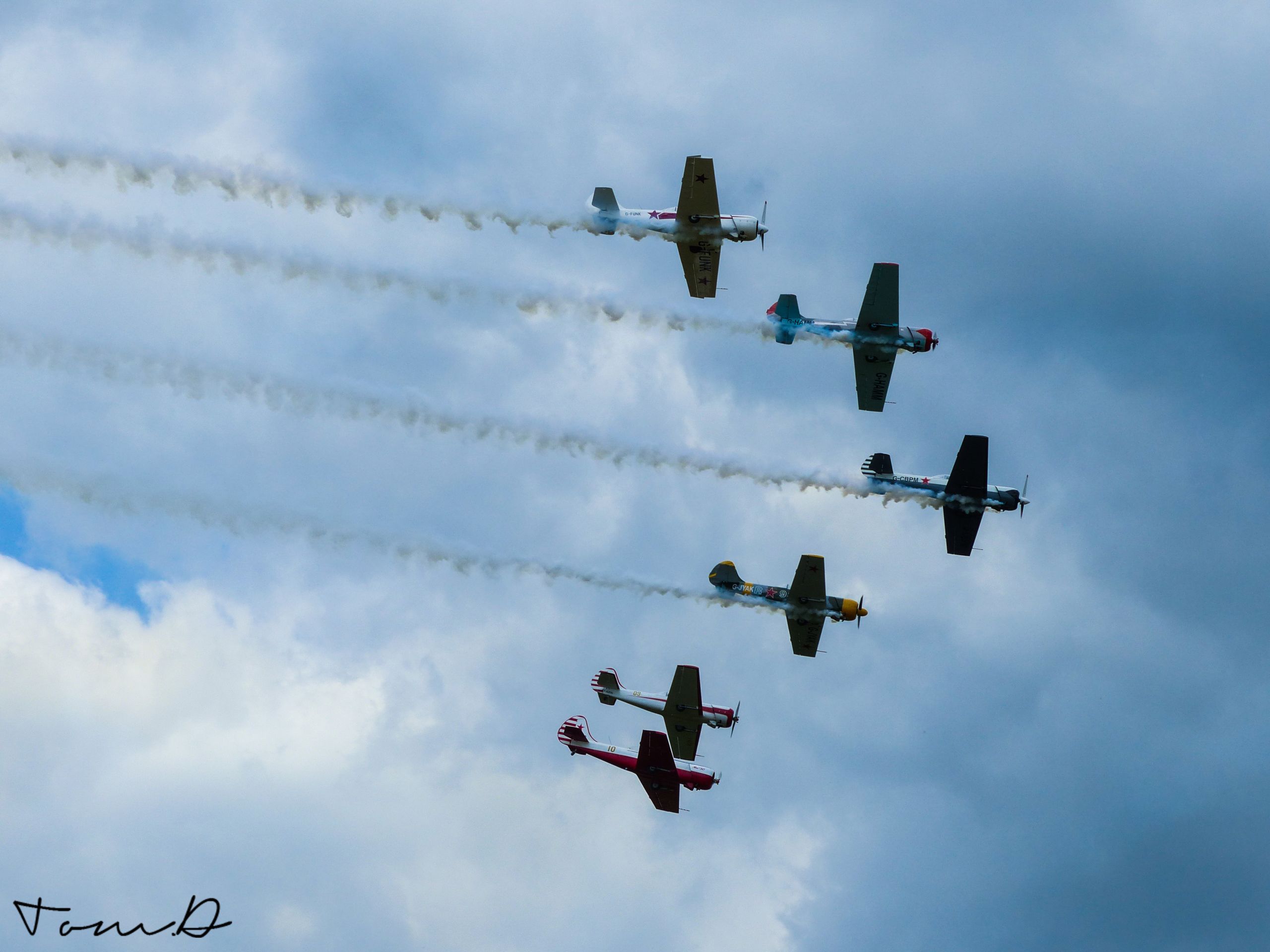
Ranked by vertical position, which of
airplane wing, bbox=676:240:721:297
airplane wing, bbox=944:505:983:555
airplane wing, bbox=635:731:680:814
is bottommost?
airplane wing, bbox=635:731:680:814

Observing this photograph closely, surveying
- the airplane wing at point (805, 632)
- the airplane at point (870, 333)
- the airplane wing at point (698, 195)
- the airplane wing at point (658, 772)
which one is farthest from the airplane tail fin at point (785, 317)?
the airplane wing at point (658, 772)

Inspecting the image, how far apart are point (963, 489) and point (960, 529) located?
1906 millimetres

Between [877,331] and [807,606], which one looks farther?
[807,606]

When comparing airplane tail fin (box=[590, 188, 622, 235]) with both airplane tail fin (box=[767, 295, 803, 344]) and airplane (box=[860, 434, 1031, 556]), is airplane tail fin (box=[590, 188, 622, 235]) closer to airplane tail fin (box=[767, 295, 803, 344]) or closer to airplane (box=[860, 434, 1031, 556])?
airplane tail fin (box=[767, 295, 803, 344])

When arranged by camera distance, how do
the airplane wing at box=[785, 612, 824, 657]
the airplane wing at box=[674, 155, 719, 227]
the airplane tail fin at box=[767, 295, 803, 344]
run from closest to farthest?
the airplane wing at box=[674, 155, 719, 227]
the airplane tail fin at box=[767, 295, 803, 344]
the airplane wing at box=[785, 612, 824, 657]

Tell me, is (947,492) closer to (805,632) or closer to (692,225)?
(805,632)

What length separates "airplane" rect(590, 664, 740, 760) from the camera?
208 ft

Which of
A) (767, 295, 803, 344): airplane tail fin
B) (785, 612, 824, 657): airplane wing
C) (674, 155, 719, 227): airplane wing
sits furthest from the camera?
(785, 612, 824, 657): airplane wing

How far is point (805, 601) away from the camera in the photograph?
204ft

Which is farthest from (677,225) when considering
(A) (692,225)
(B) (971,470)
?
(B) (971,470)

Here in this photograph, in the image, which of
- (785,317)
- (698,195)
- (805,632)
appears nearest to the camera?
(698,195)

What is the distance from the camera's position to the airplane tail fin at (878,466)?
2461 inches

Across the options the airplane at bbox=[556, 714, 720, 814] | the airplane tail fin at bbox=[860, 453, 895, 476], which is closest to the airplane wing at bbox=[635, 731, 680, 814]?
the airplane at bbox=[556, 714, 720, 814]

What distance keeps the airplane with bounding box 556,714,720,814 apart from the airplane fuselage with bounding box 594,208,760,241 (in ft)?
69.0
